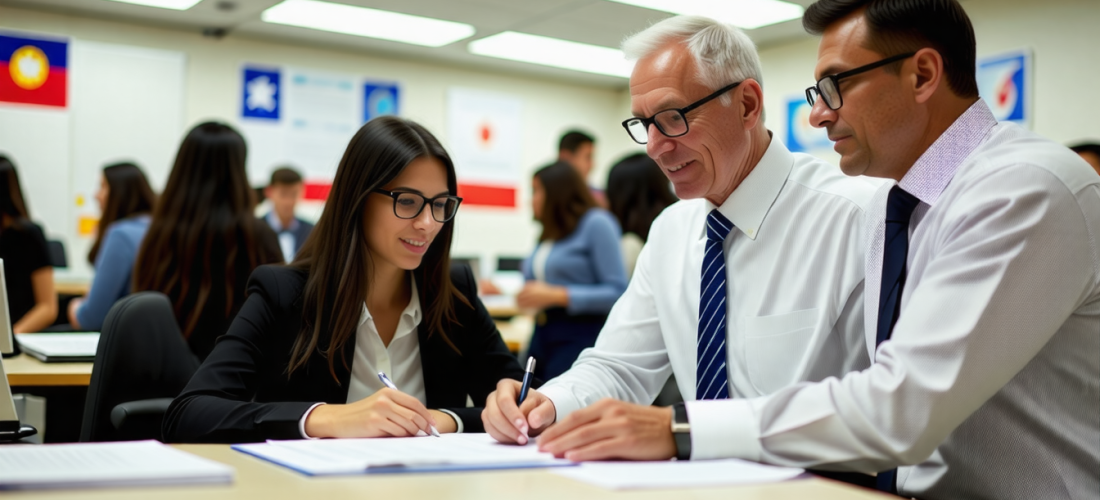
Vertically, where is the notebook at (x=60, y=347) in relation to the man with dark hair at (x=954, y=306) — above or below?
below

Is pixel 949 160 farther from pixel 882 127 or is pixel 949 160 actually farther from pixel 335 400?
pixel 335 400

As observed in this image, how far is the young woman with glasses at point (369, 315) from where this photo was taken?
1.75 meters

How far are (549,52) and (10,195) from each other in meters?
4.89

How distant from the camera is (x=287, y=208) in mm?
6141

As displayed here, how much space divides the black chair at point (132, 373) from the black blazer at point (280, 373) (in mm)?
433

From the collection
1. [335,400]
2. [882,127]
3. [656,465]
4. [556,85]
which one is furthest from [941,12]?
[556,85]

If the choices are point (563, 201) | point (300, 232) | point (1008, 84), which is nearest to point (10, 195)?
point (300, 232)

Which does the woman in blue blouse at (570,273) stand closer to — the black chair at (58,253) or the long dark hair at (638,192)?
the long dark hair at (638,192)

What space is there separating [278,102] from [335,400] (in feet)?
21.1

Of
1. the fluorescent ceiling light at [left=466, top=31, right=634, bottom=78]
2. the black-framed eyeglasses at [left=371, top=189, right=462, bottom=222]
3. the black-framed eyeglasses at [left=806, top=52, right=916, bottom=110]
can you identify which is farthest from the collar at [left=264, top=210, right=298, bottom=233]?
the black-framed eyeglasses at [left=806, top=52, right=916, bottom=110]

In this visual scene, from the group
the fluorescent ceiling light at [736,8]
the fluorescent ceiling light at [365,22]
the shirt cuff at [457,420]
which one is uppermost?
the fluorescent ceiling light at [736,8]

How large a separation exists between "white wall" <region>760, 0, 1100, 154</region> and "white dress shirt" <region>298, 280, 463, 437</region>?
17.4 ft

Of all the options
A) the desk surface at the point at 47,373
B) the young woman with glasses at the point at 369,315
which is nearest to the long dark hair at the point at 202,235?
the desk surface at the point at 47,373

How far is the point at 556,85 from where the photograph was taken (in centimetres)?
921
